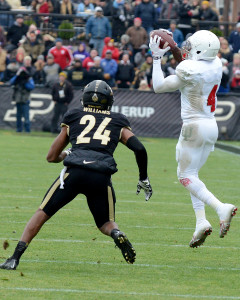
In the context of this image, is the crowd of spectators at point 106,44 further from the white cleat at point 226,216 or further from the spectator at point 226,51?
the white cleat at point 226,216

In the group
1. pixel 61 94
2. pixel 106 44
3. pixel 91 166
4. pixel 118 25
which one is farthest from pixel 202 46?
pixel 118 25

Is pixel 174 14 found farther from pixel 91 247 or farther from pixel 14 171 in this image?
pixel 91 247

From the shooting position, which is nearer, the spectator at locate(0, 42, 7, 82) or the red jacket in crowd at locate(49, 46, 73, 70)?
the spectator at locate(0, 42, 7, 82)

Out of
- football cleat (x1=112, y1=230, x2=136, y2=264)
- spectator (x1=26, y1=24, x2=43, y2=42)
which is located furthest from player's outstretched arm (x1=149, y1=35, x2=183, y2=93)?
spectator (x1=26, y1=24, x2=43, y2=42)

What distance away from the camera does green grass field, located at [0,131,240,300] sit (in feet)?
19.9

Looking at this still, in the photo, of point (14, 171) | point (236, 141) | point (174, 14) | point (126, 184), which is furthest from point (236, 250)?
point (174, 14)

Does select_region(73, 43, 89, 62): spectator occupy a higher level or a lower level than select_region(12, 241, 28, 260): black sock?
lower

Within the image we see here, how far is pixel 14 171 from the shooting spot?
552 inches

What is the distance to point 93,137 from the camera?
6.68 metres

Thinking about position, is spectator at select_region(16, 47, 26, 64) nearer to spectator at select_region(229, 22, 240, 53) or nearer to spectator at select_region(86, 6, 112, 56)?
spectator at select_region(86, 6, 112, 56)

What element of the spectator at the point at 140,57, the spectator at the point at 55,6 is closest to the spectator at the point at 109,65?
the spectator at the point at 140,57

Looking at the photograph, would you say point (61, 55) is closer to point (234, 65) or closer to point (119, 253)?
point (234, 65)

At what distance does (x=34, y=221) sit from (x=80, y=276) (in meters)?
→ 0.56

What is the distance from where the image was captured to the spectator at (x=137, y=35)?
24344mm
